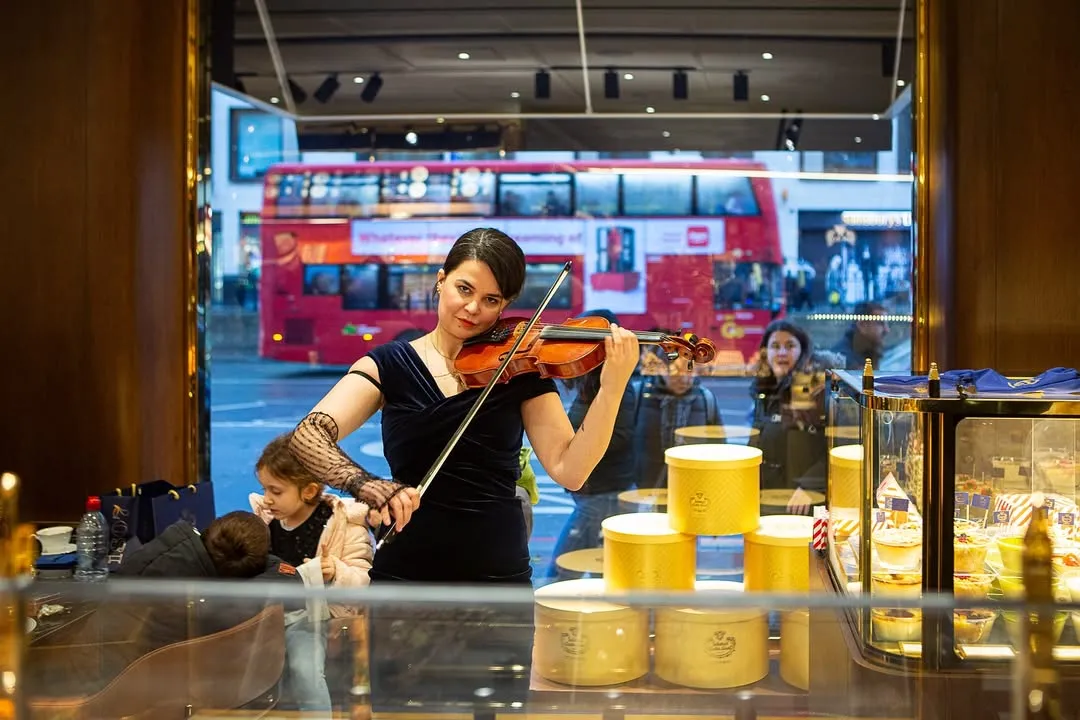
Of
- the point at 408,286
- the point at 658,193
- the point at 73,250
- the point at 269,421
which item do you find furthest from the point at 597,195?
the point at 73,250

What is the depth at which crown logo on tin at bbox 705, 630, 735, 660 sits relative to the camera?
145cm

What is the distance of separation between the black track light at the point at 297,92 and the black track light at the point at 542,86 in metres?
1.11

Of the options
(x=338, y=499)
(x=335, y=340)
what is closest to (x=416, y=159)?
(x=335, y=340)

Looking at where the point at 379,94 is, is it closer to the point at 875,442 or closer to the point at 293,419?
the point at 293,419

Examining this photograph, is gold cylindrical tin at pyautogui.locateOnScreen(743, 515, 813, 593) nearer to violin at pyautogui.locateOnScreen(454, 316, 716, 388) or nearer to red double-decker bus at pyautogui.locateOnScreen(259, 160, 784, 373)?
violin at pyautogui.locateOnScreen(454, 316, 716, 388)

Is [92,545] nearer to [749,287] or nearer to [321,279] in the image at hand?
[321,279]

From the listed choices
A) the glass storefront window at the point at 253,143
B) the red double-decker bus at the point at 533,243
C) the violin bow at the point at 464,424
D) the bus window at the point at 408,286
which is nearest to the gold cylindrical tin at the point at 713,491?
the violin bow at the point at 464,424

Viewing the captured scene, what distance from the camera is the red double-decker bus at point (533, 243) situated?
17.1ft

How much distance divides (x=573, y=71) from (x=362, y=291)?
61.1 inches

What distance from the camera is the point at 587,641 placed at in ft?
5.22

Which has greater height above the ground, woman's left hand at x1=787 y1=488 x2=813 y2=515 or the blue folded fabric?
the blue folded fabric

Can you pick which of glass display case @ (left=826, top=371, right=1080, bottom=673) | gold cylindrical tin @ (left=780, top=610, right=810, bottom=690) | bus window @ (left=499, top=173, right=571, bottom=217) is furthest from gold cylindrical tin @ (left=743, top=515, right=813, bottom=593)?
bus window @ (left=499, top=173, right=571, bottom=217)

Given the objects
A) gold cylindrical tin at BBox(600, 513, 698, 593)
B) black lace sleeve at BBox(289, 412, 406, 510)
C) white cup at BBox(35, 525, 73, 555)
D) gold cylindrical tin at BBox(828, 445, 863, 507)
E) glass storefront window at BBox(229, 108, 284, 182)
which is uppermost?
glass storefront window at BBox(229, 108, 284, 182)

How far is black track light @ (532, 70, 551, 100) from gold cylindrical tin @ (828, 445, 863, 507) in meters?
2.68
